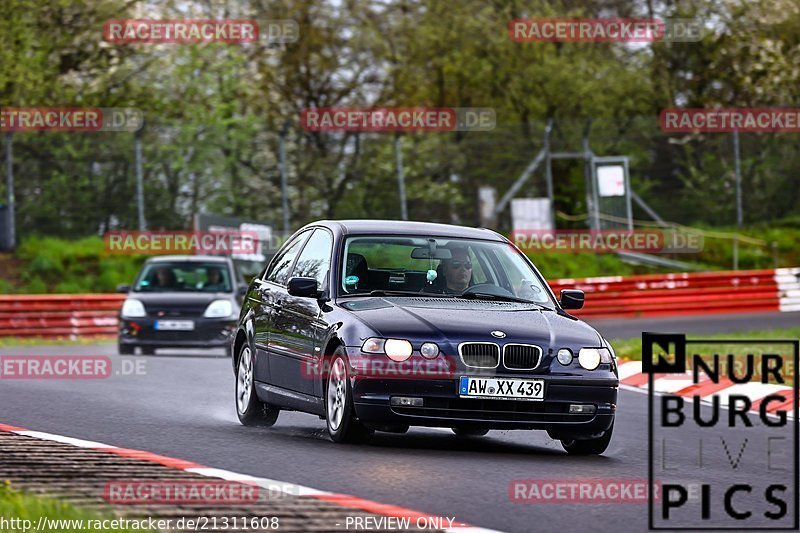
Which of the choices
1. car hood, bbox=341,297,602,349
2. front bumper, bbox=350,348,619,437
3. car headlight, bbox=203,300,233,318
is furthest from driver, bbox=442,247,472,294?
car headlight, bbox=203,300,233,318

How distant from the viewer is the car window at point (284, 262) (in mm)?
12141

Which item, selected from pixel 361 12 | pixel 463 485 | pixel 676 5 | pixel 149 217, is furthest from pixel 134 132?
pixel 463 485

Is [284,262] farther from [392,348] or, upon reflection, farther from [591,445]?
[591,445]

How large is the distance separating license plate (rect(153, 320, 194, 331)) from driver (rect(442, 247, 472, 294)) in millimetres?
11121

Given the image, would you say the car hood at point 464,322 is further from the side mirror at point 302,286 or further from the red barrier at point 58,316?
the red barrier at point 58,316

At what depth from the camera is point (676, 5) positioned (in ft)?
131

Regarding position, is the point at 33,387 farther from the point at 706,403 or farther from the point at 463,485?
the point at 463,485

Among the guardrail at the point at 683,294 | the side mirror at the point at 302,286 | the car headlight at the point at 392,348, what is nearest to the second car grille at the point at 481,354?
the car headlight at the point at 392,348

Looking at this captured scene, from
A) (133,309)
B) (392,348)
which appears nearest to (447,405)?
(392,348)

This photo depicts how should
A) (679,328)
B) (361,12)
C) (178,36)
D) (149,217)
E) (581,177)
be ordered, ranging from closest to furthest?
(679,328) < (149,217) < (581,177) < (178,36) < (361,12)

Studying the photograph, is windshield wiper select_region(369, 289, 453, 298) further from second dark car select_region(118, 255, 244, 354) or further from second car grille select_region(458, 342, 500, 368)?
second dark car select_region(118, 255, 244, 354)

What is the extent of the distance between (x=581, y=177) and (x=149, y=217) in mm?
8705

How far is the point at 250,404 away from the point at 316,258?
1.20m

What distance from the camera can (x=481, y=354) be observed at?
33.1ft
